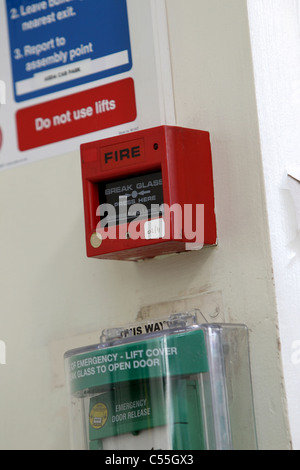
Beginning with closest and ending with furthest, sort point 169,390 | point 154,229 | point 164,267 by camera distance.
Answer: point 169,390, point 154,229, point 164,267

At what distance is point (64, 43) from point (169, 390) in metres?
0.81

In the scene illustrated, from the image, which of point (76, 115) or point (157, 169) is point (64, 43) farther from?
point (157, 169)

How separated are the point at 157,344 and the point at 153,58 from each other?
1.92ft

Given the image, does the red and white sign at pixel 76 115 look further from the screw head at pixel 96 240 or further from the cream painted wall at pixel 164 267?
the screw head at pixel 96 240

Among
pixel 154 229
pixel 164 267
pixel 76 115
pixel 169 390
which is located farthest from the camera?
pixel 76 115

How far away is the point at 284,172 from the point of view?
1.47 metres

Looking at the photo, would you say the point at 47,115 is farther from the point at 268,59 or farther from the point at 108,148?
the point at 268,59

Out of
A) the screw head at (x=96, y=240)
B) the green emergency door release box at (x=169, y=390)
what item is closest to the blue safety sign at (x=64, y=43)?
the screw head at (x=96, y=240)

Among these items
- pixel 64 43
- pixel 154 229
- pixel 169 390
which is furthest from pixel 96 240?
pixel 64 43

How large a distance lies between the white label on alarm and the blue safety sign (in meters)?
0.38

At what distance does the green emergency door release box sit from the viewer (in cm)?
127

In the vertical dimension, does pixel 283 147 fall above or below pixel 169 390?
above

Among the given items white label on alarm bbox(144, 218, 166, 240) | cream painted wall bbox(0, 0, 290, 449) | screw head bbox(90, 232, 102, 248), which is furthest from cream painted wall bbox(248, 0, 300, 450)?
screw head bbox(90, 232, 102, 248)

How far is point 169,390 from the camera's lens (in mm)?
1282
